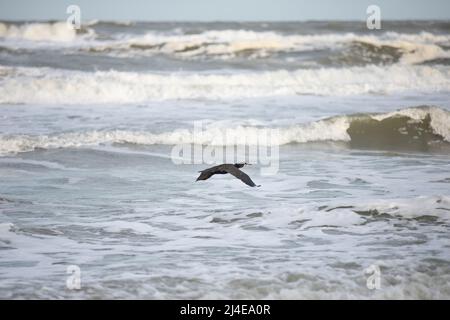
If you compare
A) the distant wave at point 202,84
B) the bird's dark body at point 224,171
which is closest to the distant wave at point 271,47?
the distant wave at point 202,84

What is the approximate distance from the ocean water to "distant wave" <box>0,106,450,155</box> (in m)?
0.04

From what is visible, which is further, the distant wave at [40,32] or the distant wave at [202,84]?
the distant wave at [40,32]

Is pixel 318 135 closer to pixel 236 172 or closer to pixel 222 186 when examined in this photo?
pixel 222 186

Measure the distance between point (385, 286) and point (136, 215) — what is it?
3316 mm

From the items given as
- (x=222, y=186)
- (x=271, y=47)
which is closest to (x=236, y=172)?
(x=222, y=186)

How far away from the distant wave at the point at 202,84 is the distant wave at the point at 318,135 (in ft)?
16.9

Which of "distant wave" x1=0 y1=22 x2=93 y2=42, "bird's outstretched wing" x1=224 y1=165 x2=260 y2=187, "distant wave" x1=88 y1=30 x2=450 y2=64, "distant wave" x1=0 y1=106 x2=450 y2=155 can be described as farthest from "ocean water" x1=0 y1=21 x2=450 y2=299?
"distant wave" x1=0 y1=22 x2=93 y2=42

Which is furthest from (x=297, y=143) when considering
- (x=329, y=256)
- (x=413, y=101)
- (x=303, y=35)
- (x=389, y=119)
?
(x=303, y=35)

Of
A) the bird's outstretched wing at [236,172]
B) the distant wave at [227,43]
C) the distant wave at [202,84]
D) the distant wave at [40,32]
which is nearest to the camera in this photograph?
the bird's outstretched wing at [236,172]

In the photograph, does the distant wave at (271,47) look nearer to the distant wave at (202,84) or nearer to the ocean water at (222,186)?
the ocean water at (222,186)

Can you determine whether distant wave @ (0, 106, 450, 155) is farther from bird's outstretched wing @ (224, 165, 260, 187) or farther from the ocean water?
bird's outstretched wing @ (224, 165, 260, 187)

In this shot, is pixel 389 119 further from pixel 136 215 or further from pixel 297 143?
pixel 136 215

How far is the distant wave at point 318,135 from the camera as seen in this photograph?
13734mm

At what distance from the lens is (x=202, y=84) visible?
22266mm
